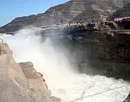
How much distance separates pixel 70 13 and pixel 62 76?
1463 inches

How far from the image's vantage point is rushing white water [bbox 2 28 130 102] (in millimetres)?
14984

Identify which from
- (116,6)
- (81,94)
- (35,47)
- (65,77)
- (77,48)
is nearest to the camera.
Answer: (81,94)

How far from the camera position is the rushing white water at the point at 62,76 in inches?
590

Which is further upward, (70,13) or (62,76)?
(70,13)

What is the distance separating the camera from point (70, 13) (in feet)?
185

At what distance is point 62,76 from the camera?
20.5 meters

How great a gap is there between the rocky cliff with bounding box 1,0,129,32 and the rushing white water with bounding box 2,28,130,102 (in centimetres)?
2344

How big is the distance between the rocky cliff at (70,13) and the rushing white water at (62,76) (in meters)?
23.4

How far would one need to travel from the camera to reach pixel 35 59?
2200cm

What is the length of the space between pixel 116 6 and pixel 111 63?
147 ft

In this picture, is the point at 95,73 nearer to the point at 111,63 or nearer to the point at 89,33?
the point at 111,63

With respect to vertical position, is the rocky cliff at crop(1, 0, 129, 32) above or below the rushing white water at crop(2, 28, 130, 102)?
above

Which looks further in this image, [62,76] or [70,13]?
[70,13]

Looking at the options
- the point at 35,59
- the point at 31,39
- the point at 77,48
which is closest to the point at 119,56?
the point at 77,48
